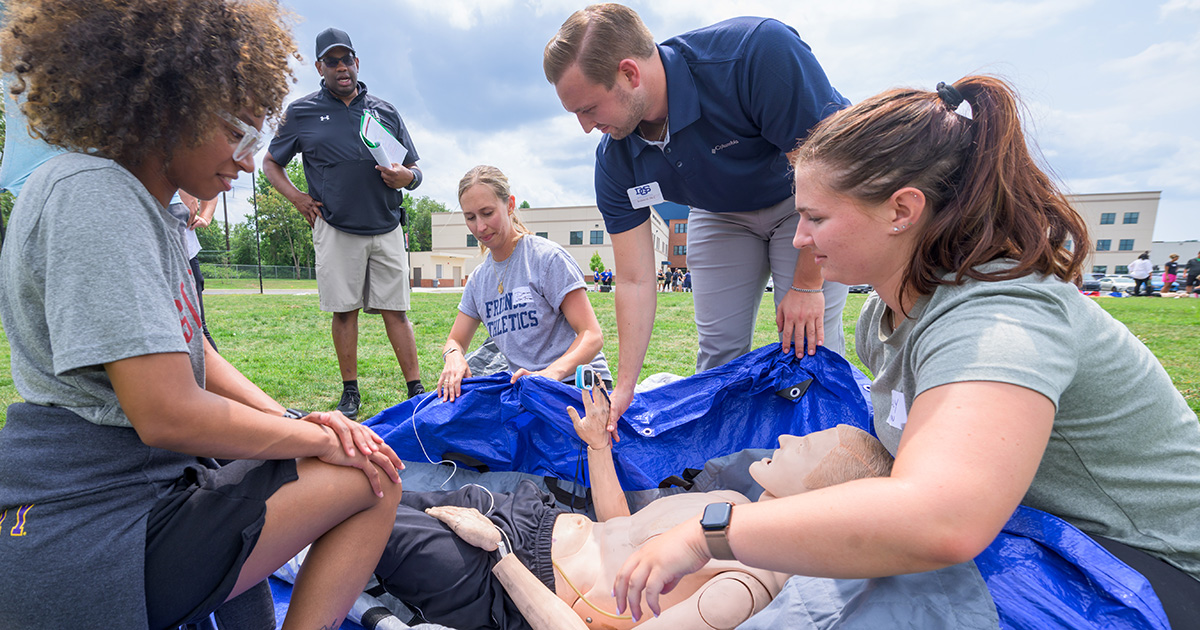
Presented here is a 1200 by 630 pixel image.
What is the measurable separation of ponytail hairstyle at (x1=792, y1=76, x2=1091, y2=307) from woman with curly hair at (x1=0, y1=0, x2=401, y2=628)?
55.1 inches

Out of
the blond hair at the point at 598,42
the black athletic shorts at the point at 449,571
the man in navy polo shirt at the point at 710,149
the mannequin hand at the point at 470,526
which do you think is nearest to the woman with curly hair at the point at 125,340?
the black athletic shorts at the point at 449,571

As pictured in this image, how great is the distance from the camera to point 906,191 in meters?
1.25

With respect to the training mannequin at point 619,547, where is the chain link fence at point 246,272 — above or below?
below

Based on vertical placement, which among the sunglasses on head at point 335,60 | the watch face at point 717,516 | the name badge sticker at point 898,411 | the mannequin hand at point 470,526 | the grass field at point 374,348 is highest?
the sunglasses on head at point 335,60

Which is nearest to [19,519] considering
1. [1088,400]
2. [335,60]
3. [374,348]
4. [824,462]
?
[824,462]

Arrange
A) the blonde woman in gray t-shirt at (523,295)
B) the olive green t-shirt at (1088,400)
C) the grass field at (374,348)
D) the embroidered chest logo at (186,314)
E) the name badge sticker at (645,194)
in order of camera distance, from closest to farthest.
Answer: the olive green t-shirt at (1088,400)
the embroidered chest logo at (186,314)
the name badge sticker at (645,194)
the blonde woman in gray t-shirt at (523,295)
the grass field at (374,348)

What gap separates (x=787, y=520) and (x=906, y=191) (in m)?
0.73

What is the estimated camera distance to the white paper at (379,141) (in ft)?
14.4

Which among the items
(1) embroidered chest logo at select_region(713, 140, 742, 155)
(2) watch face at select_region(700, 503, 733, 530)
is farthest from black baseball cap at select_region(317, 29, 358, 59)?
(2) watch face at select_region(700, 503, 733, 530)

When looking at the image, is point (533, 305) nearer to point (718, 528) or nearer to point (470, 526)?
point (470, 526)

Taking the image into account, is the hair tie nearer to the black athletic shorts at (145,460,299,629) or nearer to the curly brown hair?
the curly brown hair

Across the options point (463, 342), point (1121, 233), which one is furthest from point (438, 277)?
point (1121, 233)

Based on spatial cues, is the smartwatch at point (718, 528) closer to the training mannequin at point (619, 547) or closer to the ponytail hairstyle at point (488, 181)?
the training mannequin at point (619, 547)

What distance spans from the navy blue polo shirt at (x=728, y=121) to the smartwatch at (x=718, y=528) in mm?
1729
